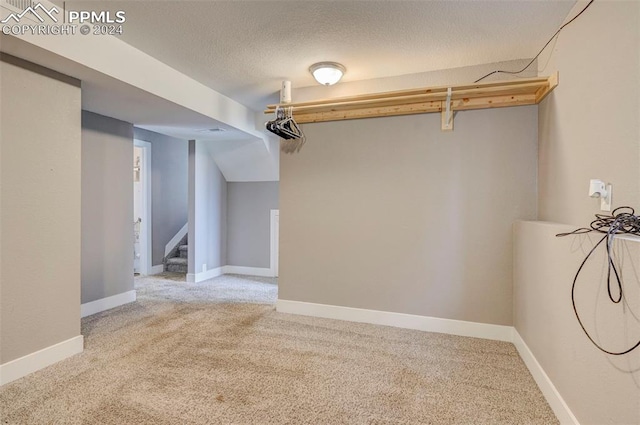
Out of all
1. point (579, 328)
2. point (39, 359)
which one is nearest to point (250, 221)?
point (39, 359)

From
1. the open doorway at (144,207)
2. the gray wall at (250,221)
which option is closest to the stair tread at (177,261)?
the open doorway at (144,207)

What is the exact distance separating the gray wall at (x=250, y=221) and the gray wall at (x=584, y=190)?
153 inches

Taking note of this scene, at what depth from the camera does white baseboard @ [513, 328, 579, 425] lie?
171cm

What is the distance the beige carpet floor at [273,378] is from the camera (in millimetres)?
1833

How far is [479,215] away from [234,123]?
2942 mm

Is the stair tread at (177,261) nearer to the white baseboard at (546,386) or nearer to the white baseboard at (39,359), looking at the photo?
the white baseboard at (39,359)

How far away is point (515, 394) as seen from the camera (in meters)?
2.05

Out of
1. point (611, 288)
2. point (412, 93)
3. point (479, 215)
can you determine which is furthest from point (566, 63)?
point (611, 288)

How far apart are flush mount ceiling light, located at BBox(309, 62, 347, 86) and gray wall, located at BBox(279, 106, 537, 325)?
47cm

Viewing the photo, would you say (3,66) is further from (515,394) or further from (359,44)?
(515,394)

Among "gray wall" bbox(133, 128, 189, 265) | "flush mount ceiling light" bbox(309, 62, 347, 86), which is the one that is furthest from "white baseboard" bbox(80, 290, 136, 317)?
"flush mount ceiling light" bbox(309, 62, 347, 86)

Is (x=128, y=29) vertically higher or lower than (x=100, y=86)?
higher

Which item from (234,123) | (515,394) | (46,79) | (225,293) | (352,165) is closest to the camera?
(515,394)

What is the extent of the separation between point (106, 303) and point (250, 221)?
2.45 metres
